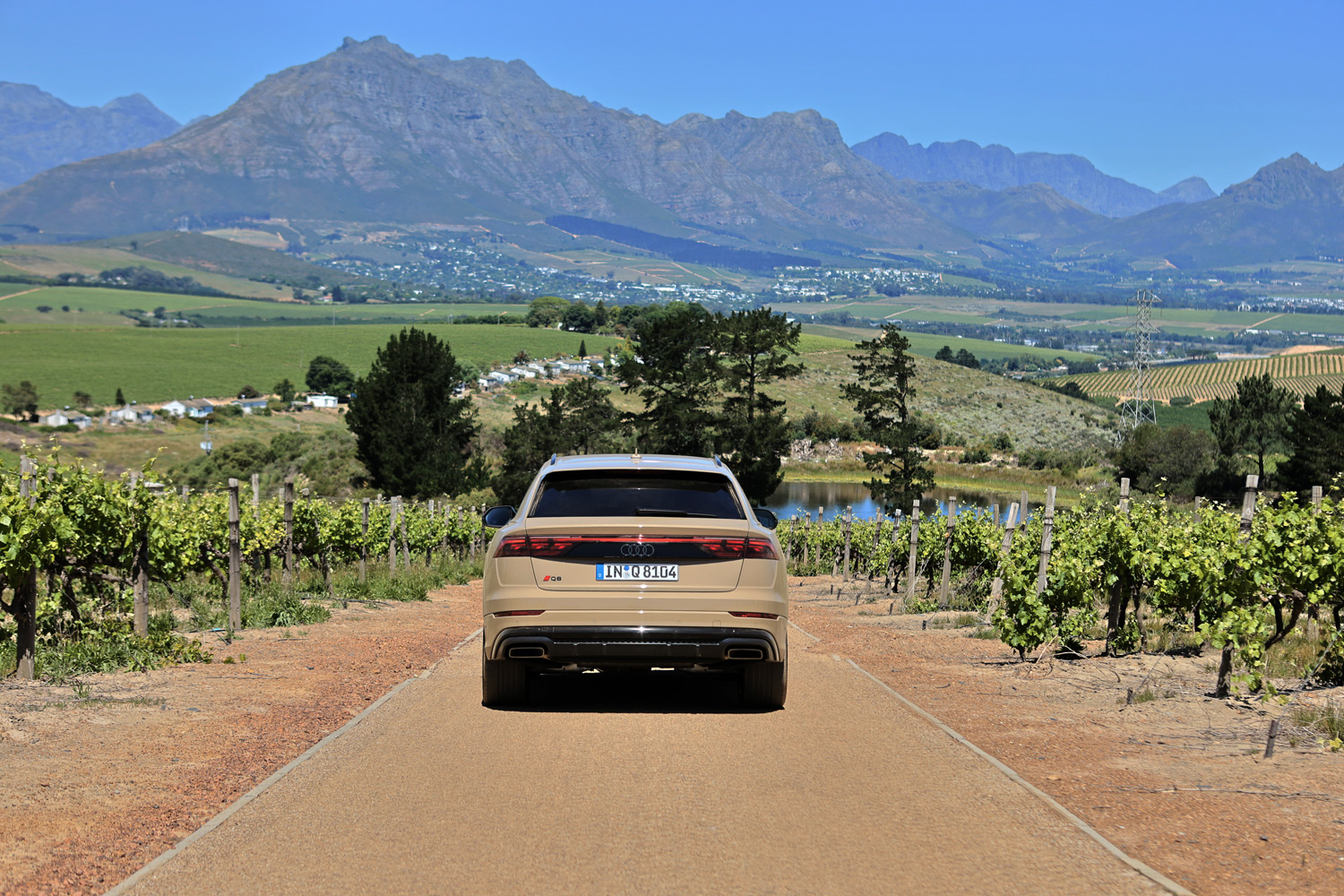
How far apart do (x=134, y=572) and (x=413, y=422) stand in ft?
194

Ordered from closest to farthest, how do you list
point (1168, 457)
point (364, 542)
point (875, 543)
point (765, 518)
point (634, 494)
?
1. point (634, 494)
2. point (765, 518)
3. point (364, 542)
4. point (875, 543)
5. point (1168, 457)

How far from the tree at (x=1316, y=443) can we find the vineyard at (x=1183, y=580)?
45.7 m

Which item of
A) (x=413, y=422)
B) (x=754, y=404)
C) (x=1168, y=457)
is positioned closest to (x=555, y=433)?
(x=413, y=422)

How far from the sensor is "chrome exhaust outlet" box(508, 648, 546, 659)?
8.20m

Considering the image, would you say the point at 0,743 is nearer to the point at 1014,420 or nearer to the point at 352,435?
the point at 352,435

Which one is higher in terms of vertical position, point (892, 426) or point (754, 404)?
point (754, 404)

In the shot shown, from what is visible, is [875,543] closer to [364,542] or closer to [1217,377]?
[364,542]

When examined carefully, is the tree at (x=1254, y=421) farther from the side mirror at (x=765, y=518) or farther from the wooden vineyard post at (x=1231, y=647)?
the side mirror at (x=765, y=518)

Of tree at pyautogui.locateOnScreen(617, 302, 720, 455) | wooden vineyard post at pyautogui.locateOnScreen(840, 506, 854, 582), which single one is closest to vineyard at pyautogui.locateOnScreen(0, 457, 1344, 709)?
wooden vineyard post at pyautogui.locateOnScreen(840, 506, 854, 582)

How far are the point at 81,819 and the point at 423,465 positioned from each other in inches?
2504

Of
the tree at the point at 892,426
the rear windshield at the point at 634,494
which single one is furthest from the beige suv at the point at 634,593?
the tree at the point at 892,426

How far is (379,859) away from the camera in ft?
17.9

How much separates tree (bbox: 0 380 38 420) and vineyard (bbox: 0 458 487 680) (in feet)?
309

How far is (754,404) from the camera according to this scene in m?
70.1
